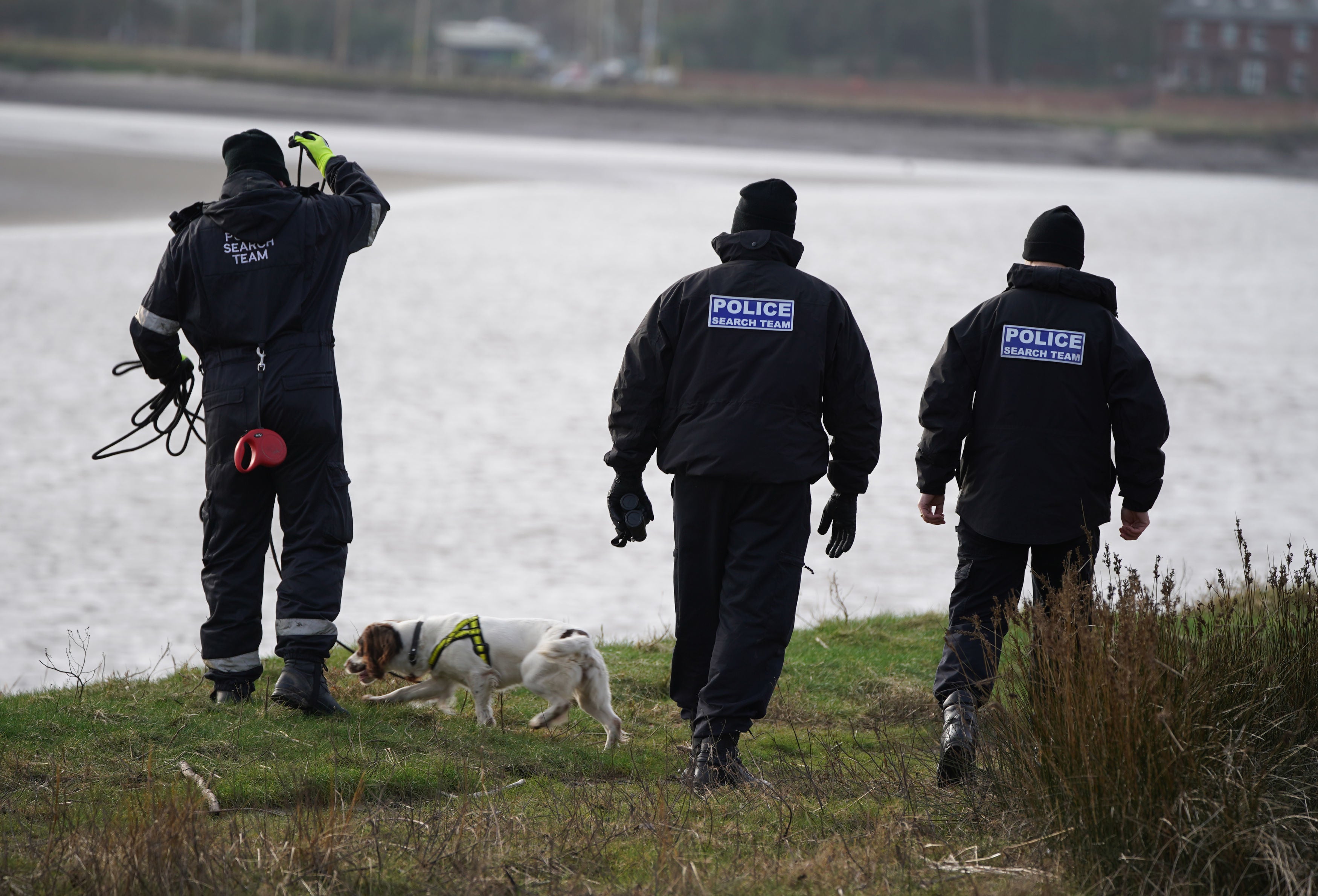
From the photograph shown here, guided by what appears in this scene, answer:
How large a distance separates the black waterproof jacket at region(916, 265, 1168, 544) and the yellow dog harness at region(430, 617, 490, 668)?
70.3 inches

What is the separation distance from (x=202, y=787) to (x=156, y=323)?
1.87 metres

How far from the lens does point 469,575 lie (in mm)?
8922

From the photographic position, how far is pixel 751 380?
14.3 feet

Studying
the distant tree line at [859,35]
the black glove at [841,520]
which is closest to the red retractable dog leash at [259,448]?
the black glove at [841,520]

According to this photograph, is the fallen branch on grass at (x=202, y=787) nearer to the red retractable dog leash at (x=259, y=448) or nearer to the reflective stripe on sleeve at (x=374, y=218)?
the red retractable dog leash at (x=259, y=448)

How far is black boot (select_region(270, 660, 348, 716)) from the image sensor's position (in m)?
4.86

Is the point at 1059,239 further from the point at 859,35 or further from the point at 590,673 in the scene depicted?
the point at 859,35

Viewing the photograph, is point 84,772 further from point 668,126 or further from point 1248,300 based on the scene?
point 668,126

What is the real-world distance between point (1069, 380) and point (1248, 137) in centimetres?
5079

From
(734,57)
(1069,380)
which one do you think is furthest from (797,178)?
(734,57)

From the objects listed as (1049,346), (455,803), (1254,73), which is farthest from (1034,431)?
(1254,73)

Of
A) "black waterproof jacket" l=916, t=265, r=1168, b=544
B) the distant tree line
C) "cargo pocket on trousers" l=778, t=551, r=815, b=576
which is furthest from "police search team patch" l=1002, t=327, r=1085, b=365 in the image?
the distant tree line

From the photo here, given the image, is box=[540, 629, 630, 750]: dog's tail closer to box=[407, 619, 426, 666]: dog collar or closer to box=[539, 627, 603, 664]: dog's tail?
box=[539, 627, 603, 664]: dog's tail

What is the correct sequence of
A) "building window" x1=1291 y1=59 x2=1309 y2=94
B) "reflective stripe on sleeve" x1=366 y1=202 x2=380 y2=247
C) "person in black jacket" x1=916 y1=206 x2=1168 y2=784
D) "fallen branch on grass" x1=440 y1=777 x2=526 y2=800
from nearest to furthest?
"fallen branch on grass" x1=440 y1=777 x2=526 y2=800
"person in black jacket" x1=916 y1=206 x2=1168 y2=784
"reflective stripe on sleeve" x1=366 y1=202 x2=380 y2=247
"building window" x1=1291 y1=59 x2=1309 y2=94
